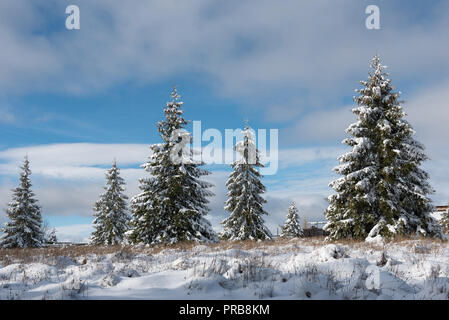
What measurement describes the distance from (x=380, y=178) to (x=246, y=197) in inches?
525

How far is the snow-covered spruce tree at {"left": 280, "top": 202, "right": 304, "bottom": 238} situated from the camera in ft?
149

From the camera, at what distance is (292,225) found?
45.7 m

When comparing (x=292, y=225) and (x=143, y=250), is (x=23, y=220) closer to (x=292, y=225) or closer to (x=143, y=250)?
(x=143, y=250)

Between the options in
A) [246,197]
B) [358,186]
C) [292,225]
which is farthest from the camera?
[292,225]

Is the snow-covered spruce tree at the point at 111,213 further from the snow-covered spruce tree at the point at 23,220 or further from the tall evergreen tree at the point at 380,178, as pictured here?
the tall evergreen tree at the point at 380,178

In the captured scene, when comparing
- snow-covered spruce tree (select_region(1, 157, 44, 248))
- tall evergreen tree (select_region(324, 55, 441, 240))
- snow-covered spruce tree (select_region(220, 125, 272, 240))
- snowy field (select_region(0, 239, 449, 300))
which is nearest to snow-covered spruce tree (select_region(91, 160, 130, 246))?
snow-covered spruce tree (select_region(1, 157, 44, 248))

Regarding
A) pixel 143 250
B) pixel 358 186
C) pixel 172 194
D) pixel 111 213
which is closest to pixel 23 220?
pixel 111 213

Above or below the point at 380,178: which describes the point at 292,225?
below

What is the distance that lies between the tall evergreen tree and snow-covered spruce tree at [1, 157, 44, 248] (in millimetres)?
28793

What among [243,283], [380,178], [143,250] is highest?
[380,178]

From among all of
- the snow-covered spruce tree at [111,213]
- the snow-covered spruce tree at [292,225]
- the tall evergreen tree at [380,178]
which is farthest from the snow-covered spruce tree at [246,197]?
the snow-covered spruce tree at [292,225]
